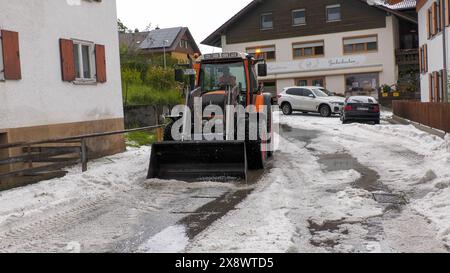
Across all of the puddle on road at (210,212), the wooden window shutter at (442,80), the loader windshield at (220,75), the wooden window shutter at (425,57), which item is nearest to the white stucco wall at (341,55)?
the wooden window shutter at (425,57)

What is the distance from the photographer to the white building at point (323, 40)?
38.8 m

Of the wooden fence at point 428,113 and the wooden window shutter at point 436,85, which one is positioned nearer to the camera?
the wooden fence at point 428,113

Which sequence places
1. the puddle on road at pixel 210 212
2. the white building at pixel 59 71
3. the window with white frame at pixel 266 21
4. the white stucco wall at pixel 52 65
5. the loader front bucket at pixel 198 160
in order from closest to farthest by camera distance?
the puddle on road at pixel 210 212
the loader front bucket at pixel 198 160
the white building at pixel 59 71
the white stucco wall at pixel 52 65
the window with white frame at pixel 266 21

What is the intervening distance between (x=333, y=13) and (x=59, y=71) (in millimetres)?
31333

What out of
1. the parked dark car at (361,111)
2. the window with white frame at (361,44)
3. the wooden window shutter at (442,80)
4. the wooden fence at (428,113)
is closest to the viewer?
the wooden fence at (428,113)

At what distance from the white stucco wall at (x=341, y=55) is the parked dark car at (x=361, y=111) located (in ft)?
52.1

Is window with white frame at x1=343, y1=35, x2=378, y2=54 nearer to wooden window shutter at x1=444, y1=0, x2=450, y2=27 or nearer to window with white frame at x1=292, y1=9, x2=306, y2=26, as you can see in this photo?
window with white frame at x1=292, y1=9, x2=306, y2=26

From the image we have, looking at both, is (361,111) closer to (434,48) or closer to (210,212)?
(434,48)

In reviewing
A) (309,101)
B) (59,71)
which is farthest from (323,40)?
(59,71)

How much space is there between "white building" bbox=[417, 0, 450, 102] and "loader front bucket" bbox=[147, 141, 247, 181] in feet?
44.0

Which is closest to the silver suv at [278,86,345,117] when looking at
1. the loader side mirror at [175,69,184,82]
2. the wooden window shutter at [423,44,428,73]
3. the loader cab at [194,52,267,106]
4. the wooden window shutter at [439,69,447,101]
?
the wooden window shutter at [423,44,428,73]

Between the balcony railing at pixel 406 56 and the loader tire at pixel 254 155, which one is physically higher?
the balcony railing at pixel 406 56

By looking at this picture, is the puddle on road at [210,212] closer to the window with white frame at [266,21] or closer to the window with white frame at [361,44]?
the window with white frame at [361,44]

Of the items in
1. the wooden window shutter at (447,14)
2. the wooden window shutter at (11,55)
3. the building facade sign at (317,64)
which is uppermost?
the wooden window shutter at (447,14)
